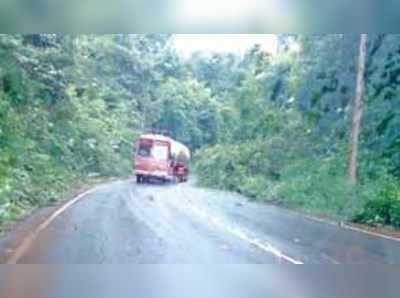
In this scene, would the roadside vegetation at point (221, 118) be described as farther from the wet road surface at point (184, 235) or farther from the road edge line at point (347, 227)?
the wet road surface at point (184, 235)

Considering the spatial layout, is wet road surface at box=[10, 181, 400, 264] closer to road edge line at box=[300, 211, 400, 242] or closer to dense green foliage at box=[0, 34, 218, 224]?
road edge line at box=[300, 211, 400, 242]

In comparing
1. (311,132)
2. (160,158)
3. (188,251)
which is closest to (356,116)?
(311,132)

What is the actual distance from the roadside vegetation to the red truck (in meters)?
0.06

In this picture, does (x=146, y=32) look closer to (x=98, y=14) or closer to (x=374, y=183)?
(x=98, y=14)

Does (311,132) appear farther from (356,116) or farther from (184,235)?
(184,235)

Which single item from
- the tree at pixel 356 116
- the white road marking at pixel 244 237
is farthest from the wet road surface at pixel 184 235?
the tree at pixel 356 116

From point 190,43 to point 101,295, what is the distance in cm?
142

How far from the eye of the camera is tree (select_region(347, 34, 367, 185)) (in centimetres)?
392

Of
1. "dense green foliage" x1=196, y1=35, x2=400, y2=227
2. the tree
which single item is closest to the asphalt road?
"dense green foliage" x1=196, y1=35, x2=400, y2=227

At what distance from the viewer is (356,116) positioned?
397 centimetres

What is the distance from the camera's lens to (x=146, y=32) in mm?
3604

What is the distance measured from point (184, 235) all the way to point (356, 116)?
1.24 m

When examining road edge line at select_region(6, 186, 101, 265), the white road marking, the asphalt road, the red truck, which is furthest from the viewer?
the red truck

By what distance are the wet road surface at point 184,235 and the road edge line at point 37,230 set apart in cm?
3
